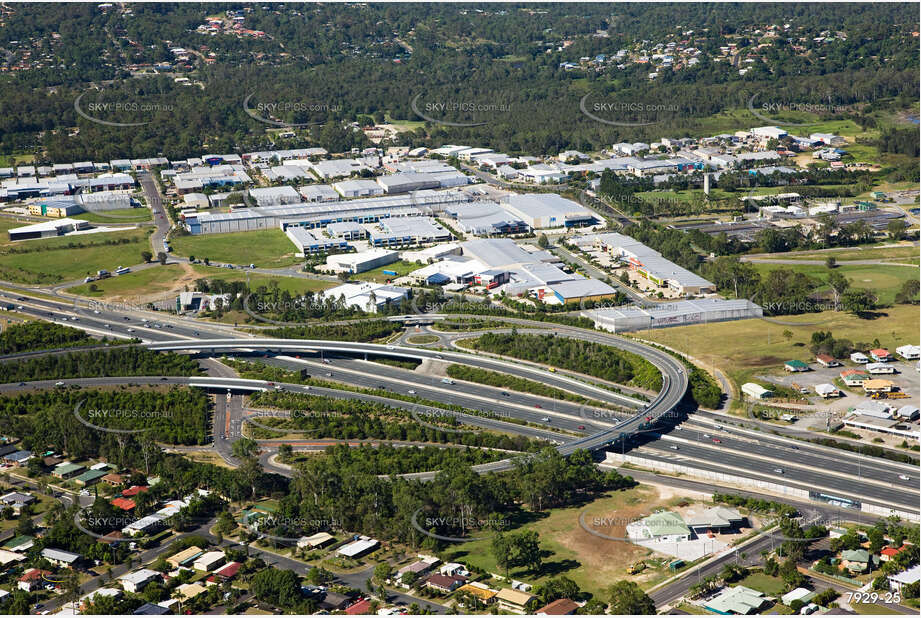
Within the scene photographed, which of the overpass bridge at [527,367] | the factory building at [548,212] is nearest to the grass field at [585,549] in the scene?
the overpass bridge at [527,367]

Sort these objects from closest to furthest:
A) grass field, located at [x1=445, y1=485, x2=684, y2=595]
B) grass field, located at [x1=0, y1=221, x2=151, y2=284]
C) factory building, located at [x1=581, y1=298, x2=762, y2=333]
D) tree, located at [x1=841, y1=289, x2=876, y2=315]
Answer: grass field, located at [x1=445, y1=485, x2=684, y2=595] → factory building, located at [x1=581, y1=298, x2=762, y2=333] → tree, located at [x1=841, y1=289, x2=876, y2=315] → grass field, located at [x1=0, y1=221, x2=151, y2=284]

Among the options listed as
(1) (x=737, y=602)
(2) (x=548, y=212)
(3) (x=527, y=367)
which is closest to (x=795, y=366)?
(3) (x=527, y=367)

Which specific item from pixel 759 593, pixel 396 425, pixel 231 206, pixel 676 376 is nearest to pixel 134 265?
pixel 231 206

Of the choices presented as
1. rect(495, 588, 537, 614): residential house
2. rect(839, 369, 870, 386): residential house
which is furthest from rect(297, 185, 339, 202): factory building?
rect(495, 588, 537, 614): residential house

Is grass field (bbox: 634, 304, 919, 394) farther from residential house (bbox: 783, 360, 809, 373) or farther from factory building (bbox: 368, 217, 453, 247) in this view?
factory building (bbox: 368, 217, 453, 247)

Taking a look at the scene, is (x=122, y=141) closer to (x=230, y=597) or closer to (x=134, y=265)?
(x=134, y=265)
